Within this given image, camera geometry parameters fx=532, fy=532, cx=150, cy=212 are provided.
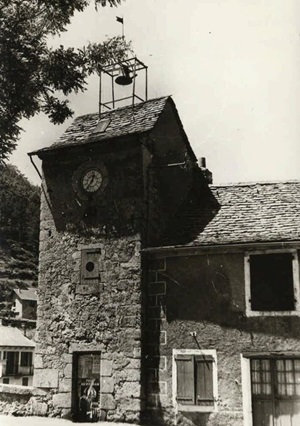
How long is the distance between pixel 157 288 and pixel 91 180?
3.72 meters

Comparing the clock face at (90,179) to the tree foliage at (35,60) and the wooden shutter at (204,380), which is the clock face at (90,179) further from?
the wooden shutter at (204,380)

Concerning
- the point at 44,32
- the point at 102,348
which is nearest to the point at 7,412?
the point at 102,348

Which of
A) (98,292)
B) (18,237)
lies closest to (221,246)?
(98,292)

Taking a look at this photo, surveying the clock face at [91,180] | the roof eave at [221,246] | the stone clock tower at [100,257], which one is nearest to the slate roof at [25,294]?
the stone clock tower at [100,257]

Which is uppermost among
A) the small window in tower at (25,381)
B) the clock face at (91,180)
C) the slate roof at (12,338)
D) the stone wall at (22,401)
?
the clock face at (91,180)

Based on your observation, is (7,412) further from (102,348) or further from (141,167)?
(141,167)

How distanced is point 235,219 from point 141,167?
9.89 ft

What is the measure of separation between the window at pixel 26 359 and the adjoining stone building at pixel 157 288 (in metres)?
29.5

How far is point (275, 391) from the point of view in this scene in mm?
12531

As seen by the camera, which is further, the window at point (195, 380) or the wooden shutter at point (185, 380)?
the wooden shutter at point (185, 380)

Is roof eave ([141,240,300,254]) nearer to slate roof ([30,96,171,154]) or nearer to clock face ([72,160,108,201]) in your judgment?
clock face ([72,160,108,201])

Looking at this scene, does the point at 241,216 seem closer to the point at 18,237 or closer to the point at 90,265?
the point at 90,265

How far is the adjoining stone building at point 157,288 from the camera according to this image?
42.2 ft

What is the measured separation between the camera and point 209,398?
12.9 meters
